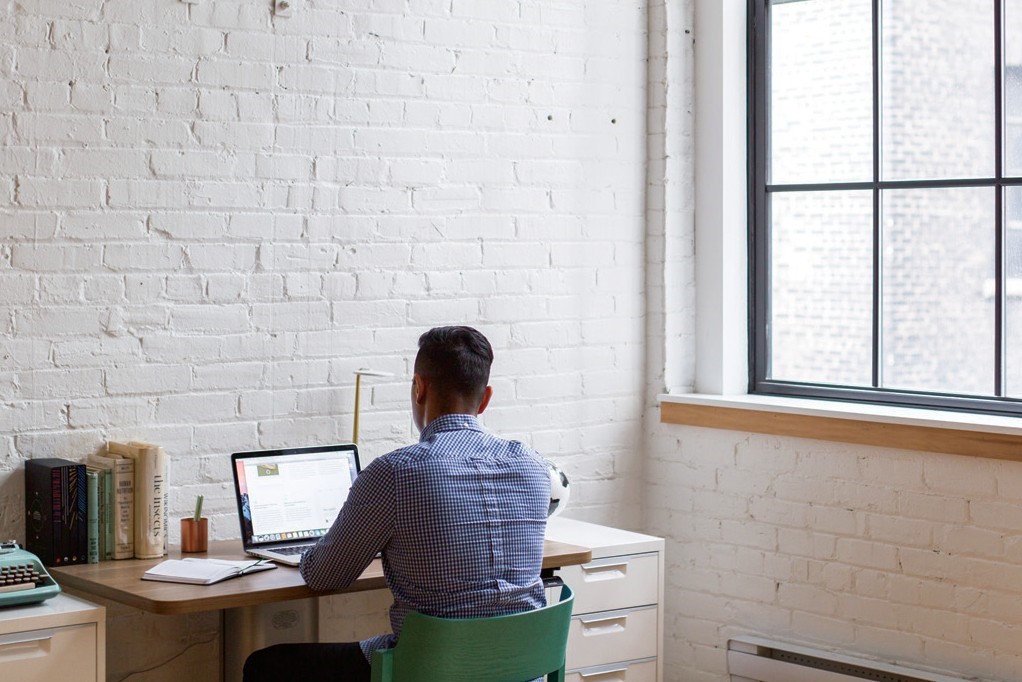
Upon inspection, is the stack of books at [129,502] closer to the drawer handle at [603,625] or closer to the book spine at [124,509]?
the book spine at [124,509]

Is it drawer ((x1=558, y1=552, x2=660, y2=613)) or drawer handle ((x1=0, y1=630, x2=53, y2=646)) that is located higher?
drawer handle ((x1=0, y1=630, x2=53, y2=646))

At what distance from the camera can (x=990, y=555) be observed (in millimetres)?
3553

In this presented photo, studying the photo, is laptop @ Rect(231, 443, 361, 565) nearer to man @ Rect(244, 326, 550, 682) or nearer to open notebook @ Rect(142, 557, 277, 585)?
open notebook @ Rect(142, 557, 277, 585)

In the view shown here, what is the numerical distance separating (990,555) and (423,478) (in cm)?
173

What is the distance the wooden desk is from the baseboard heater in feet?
3.05

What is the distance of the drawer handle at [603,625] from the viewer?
3617 mm

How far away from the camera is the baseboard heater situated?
3.71 metres

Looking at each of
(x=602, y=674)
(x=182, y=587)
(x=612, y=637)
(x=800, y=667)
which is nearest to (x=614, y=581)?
(x=612, y=637)

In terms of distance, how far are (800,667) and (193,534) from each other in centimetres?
182

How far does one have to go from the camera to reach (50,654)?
270 cm

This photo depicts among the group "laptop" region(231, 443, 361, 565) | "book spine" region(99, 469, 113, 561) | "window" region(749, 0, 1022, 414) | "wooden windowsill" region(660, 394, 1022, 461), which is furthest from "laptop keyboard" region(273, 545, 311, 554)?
"window" region(749, 0, 1022, 414)

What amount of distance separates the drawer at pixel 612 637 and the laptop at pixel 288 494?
74 centimetres

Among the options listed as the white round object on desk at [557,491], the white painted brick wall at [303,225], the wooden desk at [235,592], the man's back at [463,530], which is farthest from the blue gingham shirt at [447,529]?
the white painted brick wall at [303,225]

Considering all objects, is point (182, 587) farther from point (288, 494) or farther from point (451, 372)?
point (451, 372)
